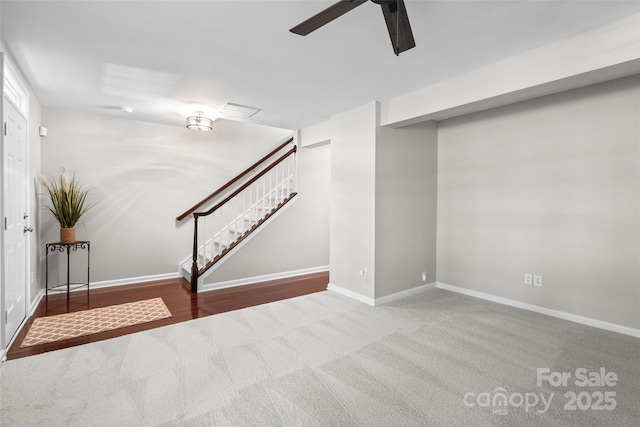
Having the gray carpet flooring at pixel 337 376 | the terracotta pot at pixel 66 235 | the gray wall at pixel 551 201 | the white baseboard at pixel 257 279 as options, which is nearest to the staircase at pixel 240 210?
the white baseboard at pixel 257 279

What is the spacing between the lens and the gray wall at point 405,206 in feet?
12.3

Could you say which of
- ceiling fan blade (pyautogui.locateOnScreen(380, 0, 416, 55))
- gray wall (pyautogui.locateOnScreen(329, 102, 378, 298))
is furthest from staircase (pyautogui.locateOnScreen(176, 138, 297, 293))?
ceiling fan blade (pyautogui.locateOnScreen(380, 0, 416, 55))

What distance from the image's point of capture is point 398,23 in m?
1.65

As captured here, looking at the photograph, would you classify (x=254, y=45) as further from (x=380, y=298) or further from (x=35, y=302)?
(x=35, y=302)

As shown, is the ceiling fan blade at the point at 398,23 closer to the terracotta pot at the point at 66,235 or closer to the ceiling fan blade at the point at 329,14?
the ceiling fan blade at the point at 329,14

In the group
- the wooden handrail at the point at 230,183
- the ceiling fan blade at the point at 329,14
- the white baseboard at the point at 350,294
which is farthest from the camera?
the wooden handrail at the point at 230,183

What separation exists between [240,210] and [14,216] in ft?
9.82

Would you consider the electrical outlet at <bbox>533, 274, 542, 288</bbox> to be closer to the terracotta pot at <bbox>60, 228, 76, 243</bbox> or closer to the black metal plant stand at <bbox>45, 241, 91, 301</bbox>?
the black metal plant stand at <bbox>45, 241, 91, 301</bbox>

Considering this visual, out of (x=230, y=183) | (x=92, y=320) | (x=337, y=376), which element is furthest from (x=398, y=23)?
(x=230, y=183)

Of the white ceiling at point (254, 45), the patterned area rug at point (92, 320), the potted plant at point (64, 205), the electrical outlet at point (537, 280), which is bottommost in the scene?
the patterned area rug at point (92, 320)

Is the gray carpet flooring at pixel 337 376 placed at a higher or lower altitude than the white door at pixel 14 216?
lower

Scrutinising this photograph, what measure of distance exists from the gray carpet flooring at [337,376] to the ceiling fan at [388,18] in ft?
6.94

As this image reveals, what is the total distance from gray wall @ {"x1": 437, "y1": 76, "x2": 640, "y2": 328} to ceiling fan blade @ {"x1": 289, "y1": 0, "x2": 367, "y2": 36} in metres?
2.88

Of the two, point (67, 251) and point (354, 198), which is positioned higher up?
point (354, 198)
